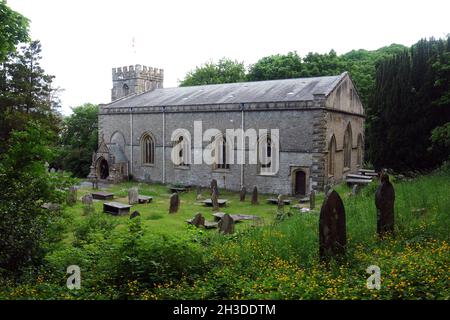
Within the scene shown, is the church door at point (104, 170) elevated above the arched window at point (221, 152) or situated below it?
below

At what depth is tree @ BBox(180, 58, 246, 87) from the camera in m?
51.8

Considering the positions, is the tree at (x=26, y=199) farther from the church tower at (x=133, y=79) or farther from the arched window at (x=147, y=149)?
the church tower at (x=133, y=79)

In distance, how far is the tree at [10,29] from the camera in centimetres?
1190

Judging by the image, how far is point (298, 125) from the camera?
81.2ft

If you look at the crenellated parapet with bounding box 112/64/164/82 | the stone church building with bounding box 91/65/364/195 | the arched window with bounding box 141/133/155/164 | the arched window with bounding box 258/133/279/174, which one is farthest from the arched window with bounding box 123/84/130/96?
the arched window with bounding box 258/133/279/174

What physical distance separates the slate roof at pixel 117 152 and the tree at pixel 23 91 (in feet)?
15.4

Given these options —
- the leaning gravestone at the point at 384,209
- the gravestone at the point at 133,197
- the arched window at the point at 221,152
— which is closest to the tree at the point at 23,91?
the gravestone at the point at 133,197

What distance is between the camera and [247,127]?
2653cm

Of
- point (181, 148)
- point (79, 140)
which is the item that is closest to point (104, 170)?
point (79, 140)

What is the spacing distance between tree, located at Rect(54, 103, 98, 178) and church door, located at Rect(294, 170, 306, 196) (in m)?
19.6

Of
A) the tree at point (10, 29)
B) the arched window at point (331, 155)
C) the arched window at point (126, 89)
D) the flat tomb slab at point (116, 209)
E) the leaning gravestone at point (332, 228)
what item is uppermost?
the arched window at point (126, 89)

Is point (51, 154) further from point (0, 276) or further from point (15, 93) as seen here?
point (15, 93)

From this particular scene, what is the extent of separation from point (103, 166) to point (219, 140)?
10.9m
